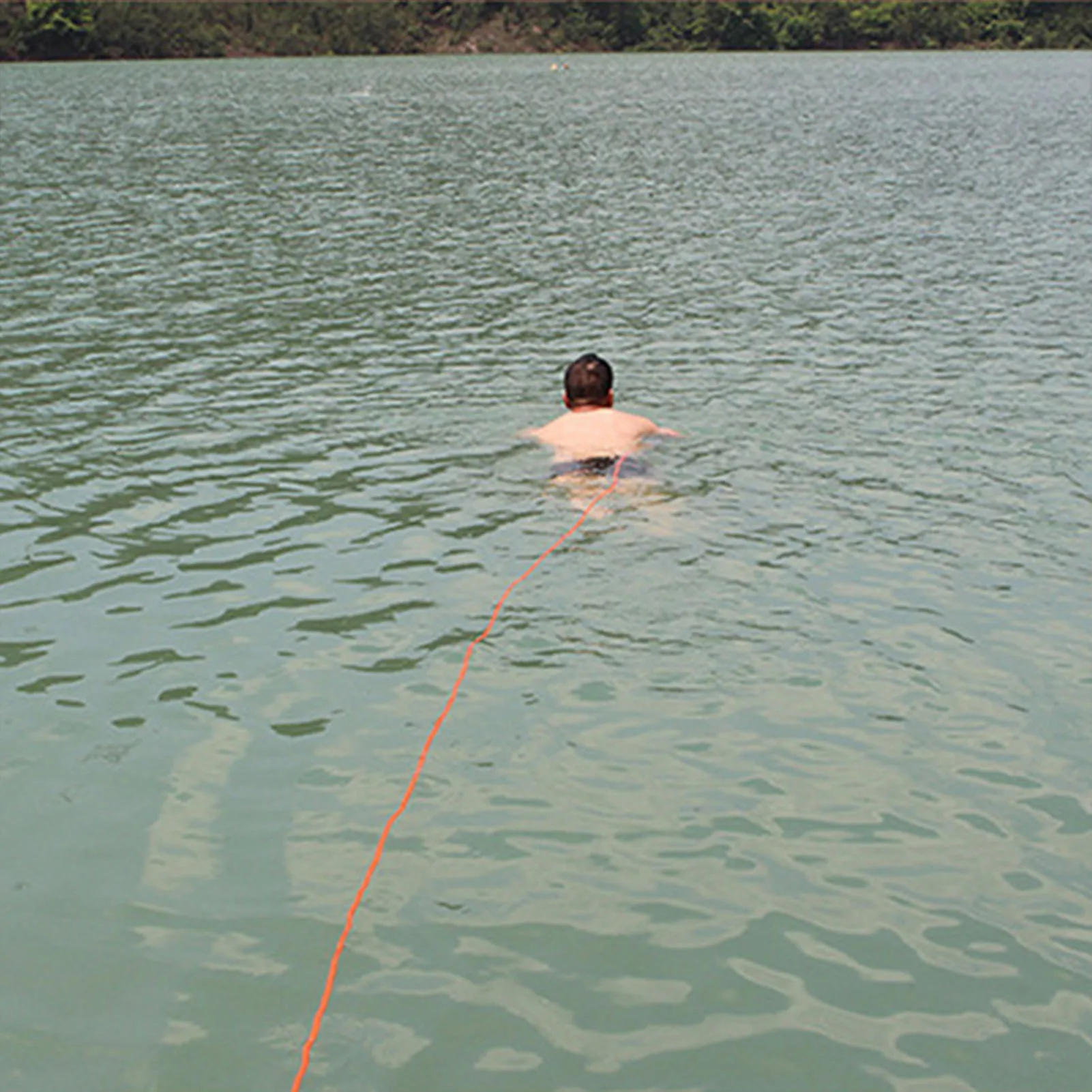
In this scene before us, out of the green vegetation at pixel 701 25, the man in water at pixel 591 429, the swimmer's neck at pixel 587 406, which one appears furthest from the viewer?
the green vegetation at pixel 701 25

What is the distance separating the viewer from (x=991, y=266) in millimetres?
20797

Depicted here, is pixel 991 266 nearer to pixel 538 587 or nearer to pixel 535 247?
pixel 535 247

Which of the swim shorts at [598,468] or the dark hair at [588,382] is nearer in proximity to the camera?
the swim shorts at [598,468]

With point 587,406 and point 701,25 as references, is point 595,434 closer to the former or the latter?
point 587,406

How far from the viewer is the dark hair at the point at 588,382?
11.2 metres

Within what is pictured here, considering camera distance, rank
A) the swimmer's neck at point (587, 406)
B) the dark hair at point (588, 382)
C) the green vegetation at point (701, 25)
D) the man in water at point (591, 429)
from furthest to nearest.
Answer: the green vegetation at point (701, 25) → the swimmer's neck at point (587, 406) → the dark hair at point (588, 382) → the man in water at point (591, 429)

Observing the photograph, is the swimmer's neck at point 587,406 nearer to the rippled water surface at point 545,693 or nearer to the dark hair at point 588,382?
the dark hair at point 588,382

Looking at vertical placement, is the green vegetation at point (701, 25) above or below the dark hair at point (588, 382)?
above

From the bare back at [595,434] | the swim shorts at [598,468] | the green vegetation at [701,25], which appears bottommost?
the swim shorts at [598,468]

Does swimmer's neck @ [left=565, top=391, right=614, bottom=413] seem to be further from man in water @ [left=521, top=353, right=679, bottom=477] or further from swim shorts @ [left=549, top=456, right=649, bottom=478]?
swim shorts @ [left=549, top=456, right=649, bottom=478]

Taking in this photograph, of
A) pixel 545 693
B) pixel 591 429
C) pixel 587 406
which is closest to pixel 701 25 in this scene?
pixel 587 406

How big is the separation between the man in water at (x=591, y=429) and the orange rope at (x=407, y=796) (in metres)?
0.41

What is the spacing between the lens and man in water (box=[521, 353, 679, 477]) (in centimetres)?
1081

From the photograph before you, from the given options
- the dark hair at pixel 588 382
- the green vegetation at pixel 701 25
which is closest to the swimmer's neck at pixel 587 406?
the dark hair at pixel 588 382
